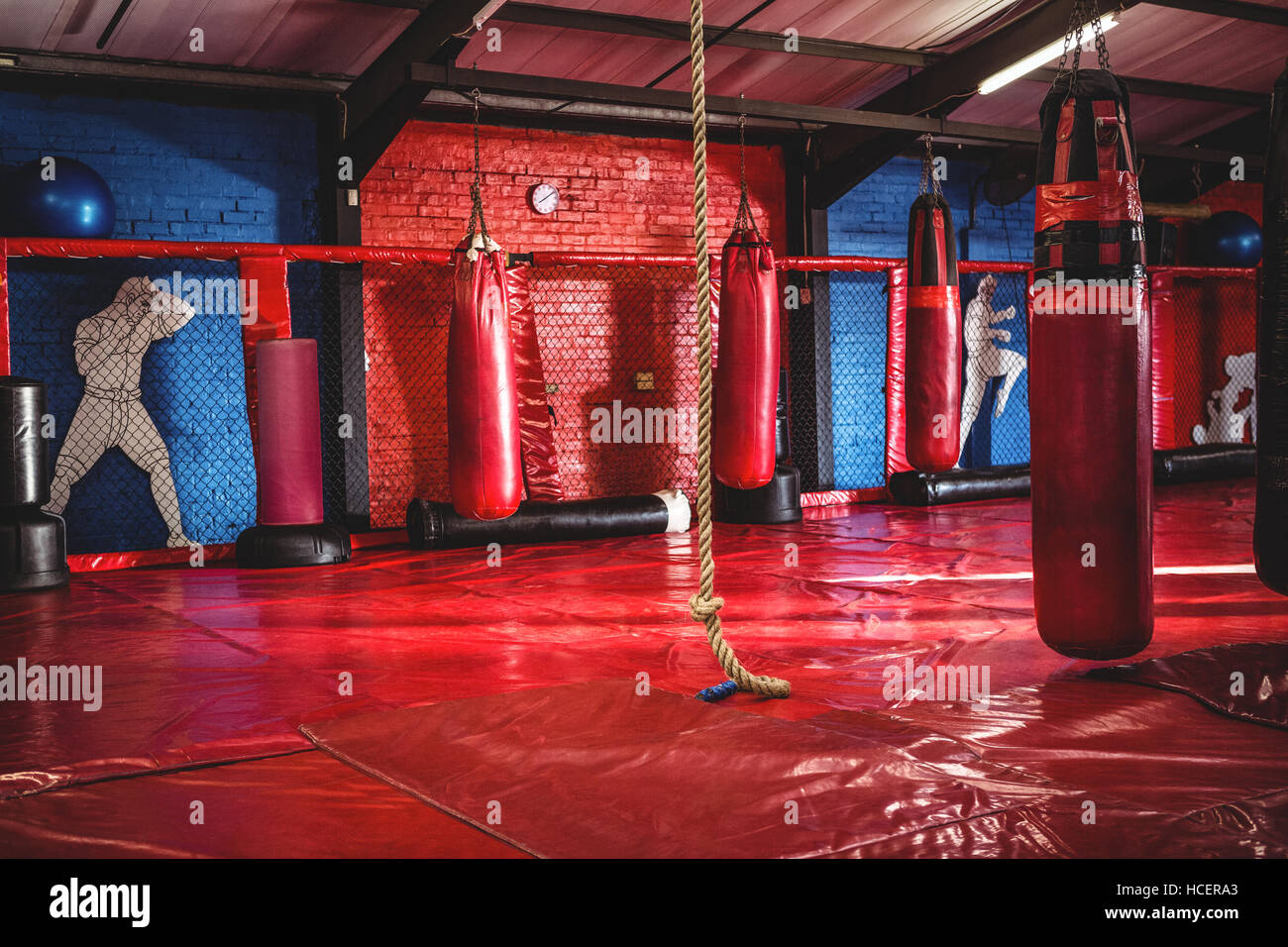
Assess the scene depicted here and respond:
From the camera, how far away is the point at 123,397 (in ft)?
19.3

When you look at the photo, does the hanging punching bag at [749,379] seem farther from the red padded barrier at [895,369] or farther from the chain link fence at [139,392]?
the chain link fence at [139,392]

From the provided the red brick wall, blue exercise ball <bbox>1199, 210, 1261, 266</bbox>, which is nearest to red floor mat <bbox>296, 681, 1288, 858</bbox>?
the red brick wall

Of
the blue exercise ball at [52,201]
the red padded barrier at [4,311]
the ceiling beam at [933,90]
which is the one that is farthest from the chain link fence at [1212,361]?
the red padded barrier at [4,311]

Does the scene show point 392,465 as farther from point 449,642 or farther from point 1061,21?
point 1061,21

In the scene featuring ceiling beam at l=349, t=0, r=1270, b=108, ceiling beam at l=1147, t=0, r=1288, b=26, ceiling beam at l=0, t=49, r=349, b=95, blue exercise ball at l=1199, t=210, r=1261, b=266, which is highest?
ceiling beam at l=1147, t=0, r=1288, b=26

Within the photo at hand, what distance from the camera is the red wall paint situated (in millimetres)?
6699

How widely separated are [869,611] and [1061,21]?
3.99 meters

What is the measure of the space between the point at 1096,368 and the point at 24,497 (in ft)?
15.1

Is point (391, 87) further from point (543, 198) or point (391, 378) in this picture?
point (391, 378)

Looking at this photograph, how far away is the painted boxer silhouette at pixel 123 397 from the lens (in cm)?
577

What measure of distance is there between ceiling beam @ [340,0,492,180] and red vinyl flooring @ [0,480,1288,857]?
288 centimetres

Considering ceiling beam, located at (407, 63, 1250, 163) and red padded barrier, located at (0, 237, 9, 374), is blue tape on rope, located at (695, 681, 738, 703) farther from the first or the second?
red padded barrier, located at (0, 237, 9, 374)

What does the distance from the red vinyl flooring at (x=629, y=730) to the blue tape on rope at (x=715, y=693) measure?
0.04 meters

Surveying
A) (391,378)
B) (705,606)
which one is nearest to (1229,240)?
(391,378)
